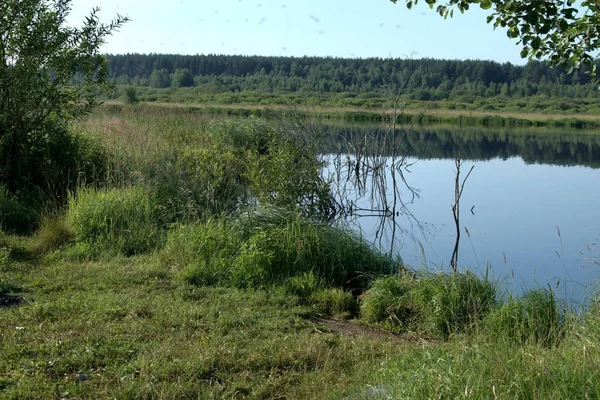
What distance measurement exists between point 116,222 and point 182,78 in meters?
82.6

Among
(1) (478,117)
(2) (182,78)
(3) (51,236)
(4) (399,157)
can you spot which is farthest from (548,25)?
(2) (182,78)

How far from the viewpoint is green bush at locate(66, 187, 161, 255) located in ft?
30.7

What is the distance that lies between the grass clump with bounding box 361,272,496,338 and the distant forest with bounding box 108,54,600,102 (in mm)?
70591

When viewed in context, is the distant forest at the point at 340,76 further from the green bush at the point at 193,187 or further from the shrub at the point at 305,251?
the shrub at the point at 305,251

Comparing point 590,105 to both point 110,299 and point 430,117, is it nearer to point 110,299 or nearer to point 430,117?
point 430,117

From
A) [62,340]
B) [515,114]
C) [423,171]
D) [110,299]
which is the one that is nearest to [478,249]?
[110,299]

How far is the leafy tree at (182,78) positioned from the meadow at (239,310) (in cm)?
7786

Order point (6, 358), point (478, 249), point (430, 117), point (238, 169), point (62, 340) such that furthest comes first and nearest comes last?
1. point (430, 117)
2. point (238, 169)
3. point (478, 249)
4. point (62, 340)
5. point (6, 358)

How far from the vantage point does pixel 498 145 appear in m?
37.6

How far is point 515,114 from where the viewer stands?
63719 millimetres

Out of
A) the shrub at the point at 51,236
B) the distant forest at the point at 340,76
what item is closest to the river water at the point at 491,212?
the shrub at the point at 51,236

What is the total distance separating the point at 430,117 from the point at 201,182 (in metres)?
50.5

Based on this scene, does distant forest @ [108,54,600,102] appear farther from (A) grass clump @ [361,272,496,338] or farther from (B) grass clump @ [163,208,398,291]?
(A) grass clump @ [361,272,496,338]

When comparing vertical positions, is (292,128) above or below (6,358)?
above
